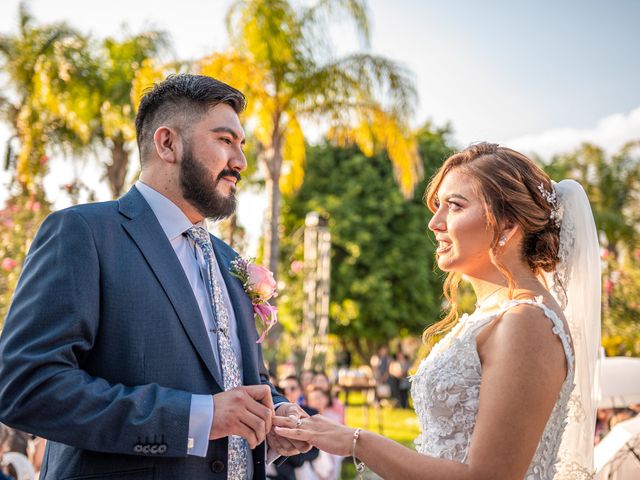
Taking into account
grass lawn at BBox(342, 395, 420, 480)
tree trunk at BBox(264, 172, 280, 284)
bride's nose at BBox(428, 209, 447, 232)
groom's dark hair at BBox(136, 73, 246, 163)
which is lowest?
grass lawn at BBox(342, 395, 420, 480)

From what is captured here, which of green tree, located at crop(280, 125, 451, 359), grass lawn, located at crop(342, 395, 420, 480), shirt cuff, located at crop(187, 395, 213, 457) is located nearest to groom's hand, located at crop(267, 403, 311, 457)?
shirt cuff, located at crop(187, 395, 213, 457)

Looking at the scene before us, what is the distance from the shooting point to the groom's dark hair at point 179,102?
2.85 metres

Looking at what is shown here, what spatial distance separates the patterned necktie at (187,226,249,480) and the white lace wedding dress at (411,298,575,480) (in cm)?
78

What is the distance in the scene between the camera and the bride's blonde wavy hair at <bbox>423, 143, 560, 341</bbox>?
2.87 metres

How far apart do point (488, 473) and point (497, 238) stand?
0.94 meters

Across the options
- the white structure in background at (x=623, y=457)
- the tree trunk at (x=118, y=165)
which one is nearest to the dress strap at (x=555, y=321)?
the white structure in background at (x=623, y=457)

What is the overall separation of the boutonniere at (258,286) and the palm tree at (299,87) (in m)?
9.28

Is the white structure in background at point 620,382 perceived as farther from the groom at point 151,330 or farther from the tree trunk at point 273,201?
the tree trunk at point 273,201

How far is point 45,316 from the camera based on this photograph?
2.21 m

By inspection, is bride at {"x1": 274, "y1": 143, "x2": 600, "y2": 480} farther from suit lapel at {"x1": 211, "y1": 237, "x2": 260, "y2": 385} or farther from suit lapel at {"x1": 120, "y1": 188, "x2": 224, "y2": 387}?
suit lapel at {"x1": 120, "y1": 188, "x2": 224, "y2": 387}

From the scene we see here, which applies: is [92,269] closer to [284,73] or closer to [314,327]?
[284,73]

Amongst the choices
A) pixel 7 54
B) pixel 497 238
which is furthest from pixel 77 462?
pixel 7 54

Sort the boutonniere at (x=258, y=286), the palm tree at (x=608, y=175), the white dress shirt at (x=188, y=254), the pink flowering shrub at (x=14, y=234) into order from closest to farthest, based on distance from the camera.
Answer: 1. the white dress shirt at (x=188, y=254)
2. the boutonniere at (x=258, y=286)
3. the pink flowering shrub at (x=14, y=234)
4. the palm tree at (x=608, y=175)

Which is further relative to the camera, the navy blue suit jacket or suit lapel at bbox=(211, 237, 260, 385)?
suit lapel at bbox=(211, 237, 260, 385)
